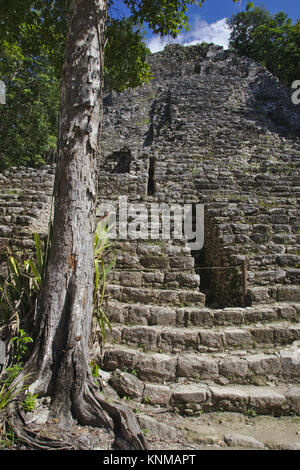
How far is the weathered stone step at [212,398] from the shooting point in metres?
2.42

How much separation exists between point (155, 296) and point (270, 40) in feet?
75.3

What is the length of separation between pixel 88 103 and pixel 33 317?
199cm

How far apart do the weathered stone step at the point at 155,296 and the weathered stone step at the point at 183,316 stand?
133 mm

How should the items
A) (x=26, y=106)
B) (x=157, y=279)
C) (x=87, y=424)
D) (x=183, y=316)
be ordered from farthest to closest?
(x=26, y=106), (x=157, y=279), (x=183, y=316), (x=87, y=424)

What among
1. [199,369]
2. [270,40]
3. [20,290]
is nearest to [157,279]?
[199,369]

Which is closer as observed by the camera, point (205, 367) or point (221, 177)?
point (205, 367)

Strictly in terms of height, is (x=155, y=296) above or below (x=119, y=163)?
below

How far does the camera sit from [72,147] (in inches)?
95.7

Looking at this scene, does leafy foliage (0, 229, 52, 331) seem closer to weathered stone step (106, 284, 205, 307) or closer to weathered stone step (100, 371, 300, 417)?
weathered stone step (106, 284, 205, 307)

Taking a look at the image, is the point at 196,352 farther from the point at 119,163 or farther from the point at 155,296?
the point at 119,163

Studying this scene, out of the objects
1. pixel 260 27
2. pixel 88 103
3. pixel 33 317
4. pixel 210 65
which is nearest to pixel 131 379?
pixel 33 317

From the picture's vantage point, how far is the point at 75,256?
229cm

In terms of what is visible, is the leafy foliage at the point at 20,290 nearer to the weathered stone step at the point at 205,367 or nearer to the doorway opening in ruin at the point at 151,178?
the weathered stone step at the point at 205,367

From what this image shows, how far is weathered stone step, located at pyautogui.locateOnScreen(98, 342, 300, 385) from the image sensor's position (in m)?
2.65
